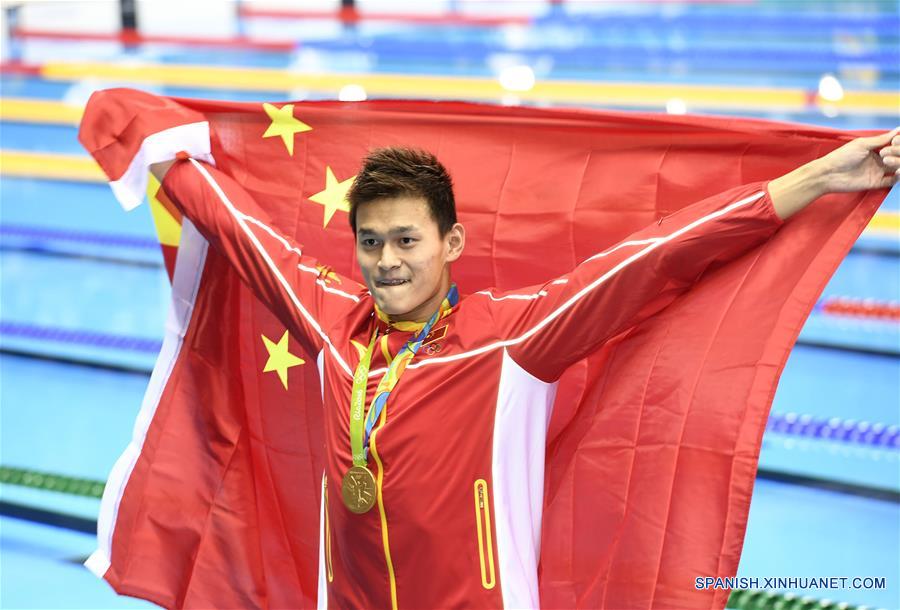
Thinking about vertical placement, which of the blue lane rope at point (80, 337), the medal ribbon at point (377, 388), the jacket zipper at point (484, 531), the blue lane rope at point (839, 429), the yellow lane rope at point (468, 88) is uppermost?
the yellow lane rope at point (468, 88)

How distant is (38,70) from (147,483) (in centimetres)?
857

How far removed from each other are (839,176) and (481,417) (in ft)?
2.64

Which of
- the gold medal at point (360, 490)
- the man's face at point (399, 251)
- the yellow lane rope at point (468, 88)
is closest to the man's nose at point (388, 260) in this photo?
the man's face at point (399, 251)

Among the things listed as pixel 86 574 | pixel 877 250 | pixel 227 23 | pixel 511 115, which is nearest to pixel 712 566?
pixel 511 115

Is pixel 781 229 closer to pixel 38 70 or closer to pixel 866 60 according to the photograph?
pixel 866 60

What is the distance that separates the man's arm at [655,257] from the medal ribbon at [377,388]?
0.52 feet

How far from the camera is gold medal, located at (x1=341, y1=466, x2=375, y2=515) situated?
7.69 ft

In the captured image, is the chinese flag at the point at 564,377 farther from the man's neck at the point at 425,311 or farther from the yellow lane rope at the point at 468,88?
the yellow lane rope at the point at 468,88

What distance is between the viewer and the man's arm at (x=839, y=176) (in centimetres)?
223

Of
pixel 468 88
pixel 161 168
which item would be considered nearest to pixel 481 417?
pixel 161 168

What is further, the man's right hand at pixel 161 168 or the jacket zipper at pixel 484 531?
the man's right hand at pixel 161 168

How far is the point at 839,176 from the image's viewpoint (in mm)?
2254

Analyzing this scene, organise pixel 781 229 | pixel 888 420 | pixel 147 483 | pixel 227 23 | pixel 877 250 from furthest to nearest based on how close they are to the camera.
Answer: pixel 227 23
pixel 877 250
pixel 888 420
pixel 147 483
pixel 781 229

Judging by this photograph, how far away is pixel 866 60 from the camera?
9.79 metres
